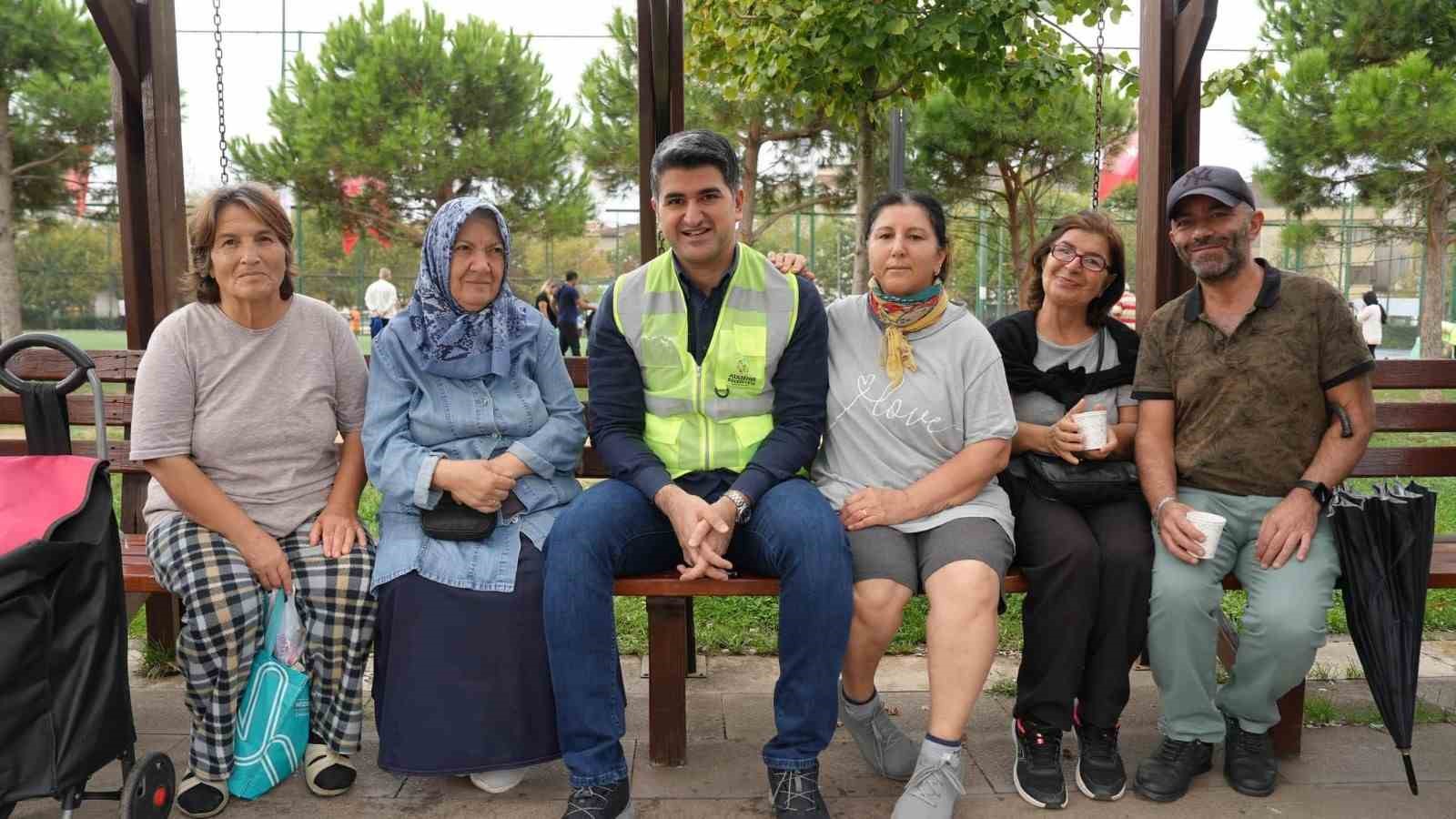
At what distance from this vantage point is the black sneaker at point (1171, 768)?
282 centimetres

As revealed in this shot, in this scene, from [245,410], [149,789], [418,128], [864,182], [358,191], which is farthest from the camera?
[358,191]

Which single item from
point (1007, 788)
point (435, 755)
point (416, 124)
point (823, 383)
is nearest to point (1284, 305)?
point (823, 383)

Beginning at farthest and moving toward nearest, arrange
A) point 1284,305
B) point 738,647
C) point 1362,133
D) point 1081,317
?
point 1362,133 < point 738,647 < point 1081,317 < point 1284,305

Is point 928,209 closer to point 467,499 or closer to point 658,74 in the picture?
point 658,74

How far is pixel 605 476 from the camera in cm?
374

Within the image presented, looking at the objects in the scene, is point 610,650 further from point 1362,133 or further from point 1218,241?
point 1362,133

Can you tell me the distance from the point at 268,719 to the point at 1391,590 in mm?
2939

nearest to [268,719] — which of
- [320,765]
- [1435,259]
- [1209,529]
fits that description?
[320,765]

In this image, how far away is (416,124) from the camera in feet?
77.2

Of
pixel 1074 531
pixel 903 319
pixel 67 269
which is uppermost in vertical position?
pixel 67 269

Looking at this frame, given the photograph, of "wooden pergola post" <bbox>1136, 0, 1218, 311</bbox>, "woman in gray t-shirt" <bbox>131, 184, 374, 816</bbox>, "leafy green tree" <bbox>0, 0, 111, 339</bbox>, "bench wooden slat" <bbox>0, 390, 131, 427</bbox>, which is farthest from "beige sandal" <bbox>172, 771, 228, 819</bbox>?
"leafy green tree" <bbox>0, 0, 111, 339</bbox>

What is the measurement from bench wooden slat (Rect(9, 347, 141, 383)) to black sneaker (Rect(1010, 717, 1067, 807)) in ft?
9.89

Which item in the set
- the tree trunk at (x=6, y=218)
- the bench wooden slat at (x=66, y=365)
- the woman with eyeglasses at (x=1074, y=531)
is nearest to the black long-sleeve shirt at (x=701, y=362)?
the woman with eyeglasses at (x=1074, y=531)

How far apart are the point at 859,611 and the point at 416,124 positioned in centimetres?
2293
